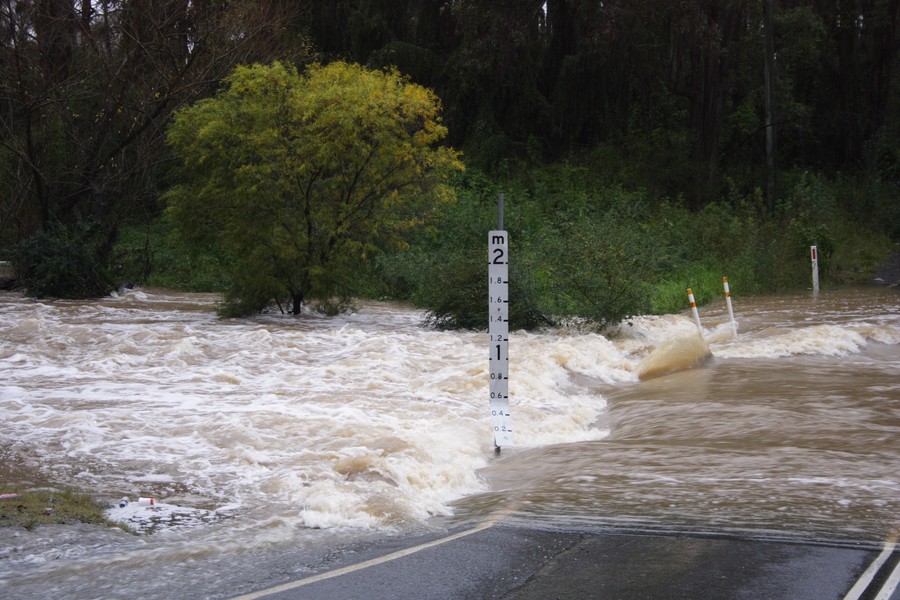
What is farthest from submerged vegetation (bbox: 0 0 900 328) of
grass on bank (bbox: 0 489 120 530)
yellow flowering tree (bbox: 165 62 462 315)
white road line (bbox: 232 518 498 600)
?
grass on bank (bbox: 0 489 120 530)

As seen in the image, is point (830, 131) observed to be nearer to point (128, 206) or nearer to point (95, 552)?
point (128, 206)

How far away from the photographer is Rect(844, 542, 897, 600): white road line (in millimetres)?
5609

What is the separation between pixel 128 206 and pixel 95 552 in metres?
23.9

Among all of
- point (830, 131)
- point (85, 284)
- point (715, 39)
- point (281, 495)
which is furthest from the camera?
point (830, 131)

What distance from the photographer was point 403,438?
396 inches

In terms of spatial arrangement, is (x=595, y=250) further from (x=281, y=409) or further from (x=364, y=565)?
(x=364, y=565)

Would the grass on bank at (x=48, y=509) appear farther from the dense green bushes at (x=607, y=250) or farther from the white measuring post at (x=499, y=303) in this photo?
the dense green bushes at (x=607, y=250)

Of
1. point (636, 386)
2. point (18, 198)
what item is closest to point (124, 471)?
point (636, 386)

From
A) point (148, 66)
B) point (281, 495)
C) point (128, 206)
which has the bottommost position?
point (281, 495)

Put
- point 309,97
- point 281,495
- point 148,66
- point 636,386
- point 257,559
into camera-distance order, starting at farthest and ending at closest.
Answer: point 148,66 → point 309,97 → point 636,386 → point 281,495 → point 257,559

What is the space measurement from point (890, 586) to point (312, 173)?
16.3 meters

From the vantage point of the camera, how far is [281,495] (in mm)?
8227

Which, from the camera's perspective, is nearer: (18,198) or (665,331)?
(665,331)

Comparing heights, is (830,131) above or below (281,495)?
above
